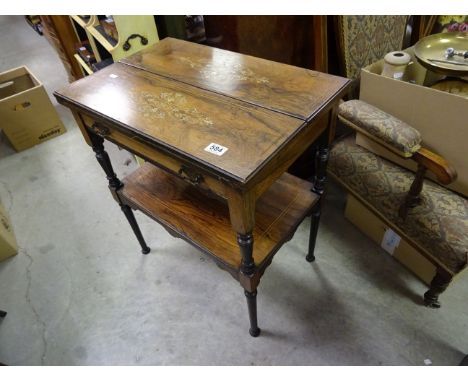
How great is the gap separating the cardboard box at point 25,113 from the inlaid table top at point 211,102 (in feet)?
4.15

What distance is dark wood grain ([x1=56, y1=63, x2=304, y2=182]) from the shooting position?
705 mm

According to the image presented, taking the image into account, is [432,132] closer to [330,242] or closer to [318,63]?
[318,63]

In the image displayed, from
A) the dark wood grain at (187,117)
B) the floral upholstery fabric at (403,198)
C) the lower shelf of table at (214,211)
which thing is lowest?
the floral upholstery fabric at (403,198)

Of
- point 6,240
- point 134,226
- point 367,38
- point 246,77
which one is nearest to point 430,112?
point 367,38

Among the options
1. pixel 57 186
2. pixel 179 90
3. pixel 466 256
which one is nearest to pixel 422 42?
pixel 466 256

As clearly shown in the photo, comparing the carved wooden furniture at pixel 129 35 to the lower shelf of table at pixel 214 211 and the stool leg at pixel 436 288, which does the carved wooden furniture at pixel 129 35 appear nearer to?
the lower shelf of table at pixel 214 211

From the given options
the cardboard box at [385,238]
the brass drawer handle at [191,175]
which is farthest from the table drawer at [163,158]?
the cardboard box at [385,238]

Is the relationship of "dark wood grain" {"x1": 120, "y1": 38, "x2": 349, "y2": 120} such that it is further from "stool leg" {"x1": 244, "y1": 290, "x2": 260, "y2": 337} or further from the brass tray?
"stool leg" {"x1": 244, "y1": 290, "x2": 260, "y2": 337}

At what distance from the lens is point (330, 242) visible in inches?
58.6

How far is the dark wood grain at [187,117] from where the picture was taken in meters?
0.71

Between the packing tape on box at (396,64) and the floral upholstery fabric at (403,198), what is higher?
the packing tape on box at (396,64)

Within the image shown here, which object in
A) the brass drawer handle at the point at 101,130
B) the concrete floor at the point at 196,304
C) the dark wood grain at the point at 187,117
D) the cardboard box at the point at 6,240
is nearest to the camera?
the dark wood grain at the point at 187,117

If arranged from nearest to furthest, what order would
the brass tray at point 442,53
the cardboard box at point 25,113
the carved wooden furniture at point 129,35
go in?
the brass tray at point 442,53 < the carved wooden furniture at point 129,35 < the cardboard box at point 25,113
